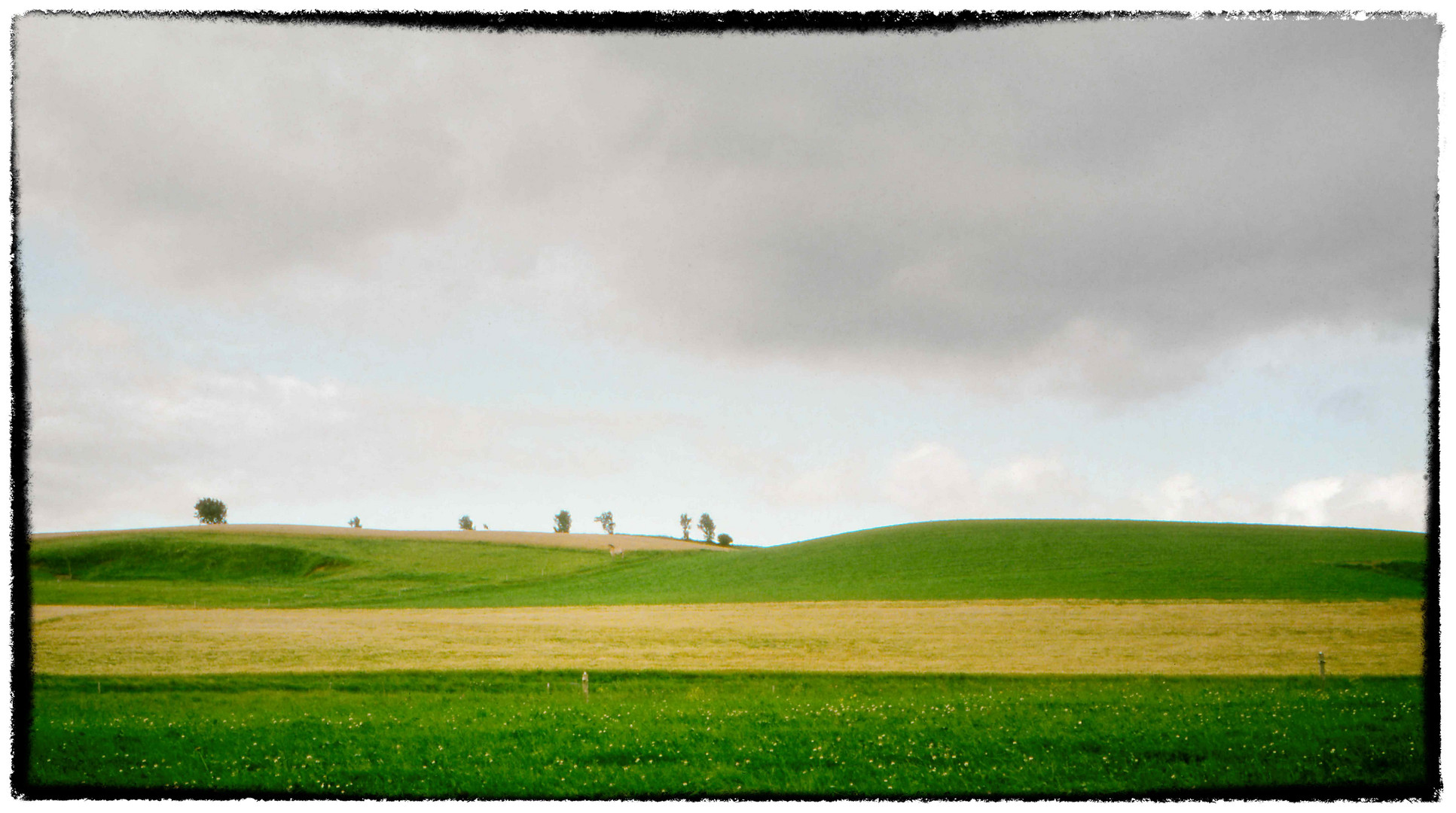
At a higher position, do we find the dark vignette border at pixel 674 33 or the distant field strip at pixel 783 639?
the dark vignette border at pixel 674 33

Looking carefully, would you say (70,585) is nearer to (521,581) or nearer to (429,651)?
(521,581)

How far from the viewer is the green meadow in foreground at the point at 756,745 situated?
27.1ft

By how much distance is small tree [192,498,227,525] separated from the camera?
10119 cm

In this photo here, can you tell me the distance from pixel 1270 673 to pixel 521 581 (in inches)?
1659

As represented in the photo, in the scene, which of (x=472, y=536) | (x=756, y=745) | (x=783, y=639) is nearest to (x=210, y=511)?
(x=472, y=536)

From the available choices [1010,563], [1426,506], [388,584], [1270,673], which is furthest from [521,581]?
[1426,506]

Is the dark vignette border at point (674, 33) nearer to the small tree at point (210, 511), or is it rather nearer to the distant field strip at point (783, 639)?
the distant field strip at point (783, 639)

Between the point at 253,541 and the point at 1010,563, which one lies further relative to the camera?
the point at 253,541

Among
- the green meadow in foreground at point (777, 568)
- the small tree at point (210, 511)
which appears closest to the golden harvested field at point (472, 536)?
the green meadow in foreground at point (777, 568)

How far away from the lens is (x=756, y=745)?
32.5 feet

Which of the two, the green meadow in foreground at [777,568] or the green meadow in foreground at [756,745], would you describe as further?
the green meadow in foreground at [777,568]

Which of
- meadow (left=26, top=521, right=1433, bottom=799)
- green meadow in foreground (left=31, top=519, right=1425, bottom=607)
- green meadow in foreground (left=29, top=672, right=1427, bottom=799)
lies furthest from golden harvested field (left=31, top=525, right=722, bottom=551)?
green meadow in foreground (left=29, top=672, right=1427, bottom=799)

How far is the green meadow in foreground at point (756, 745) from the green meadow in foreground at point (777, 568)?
2414 centimetres

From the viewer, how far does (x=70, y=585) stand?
4712 cm
